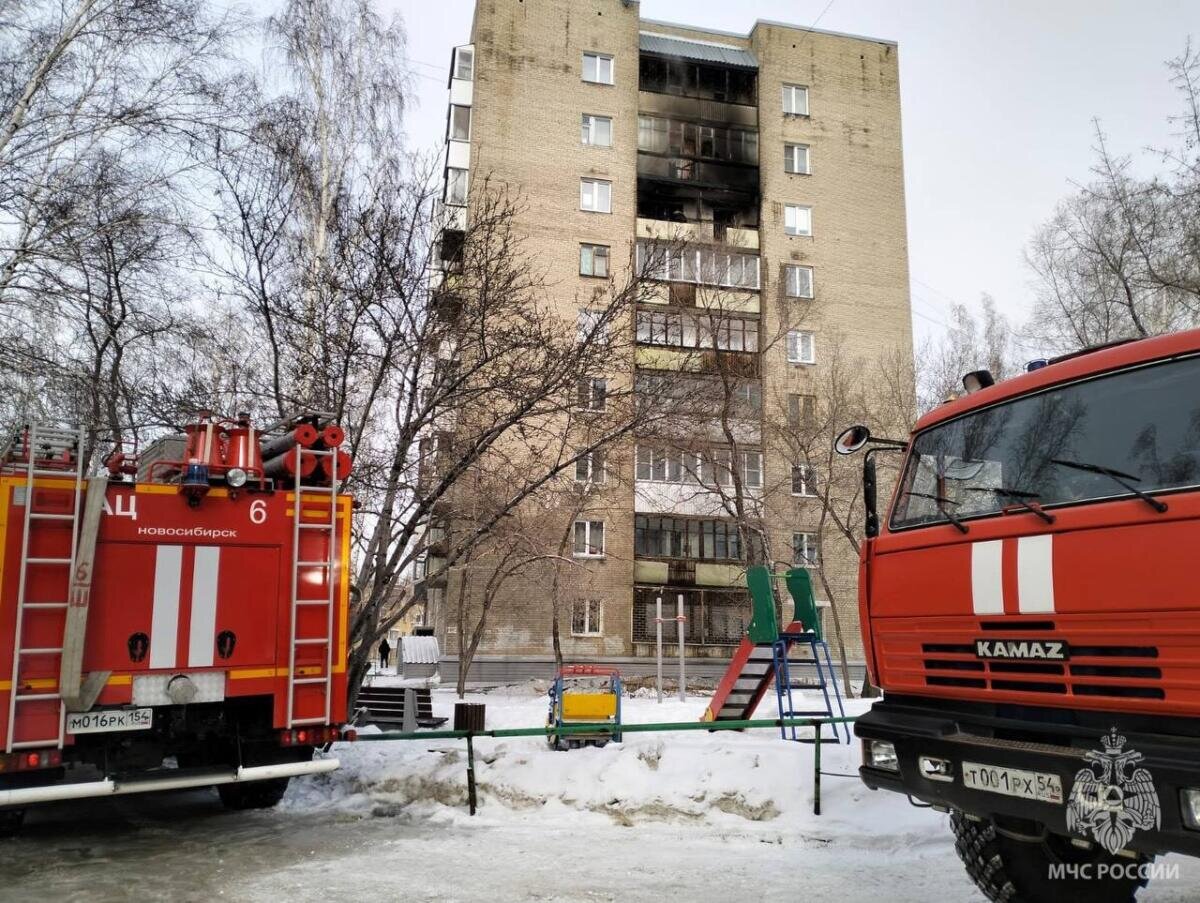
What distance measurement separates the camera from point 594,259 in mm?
30547

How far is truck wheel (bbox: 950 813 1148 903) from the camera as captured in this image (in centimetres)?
419

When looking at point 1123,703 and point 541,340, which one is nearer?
point 1123,703

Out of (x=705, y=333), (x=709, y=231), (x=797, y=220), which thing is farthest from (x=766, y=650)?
(x=797, y=220)

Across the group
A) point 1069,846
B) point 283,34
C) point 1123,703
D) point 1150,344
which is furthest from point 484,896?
point 283,34

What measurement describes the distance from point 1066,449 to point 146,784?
627cm

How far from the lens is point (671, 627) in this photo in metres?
28.8

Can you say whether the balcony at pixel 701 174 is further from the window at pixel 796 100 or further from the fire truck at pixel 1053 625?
the fire truck at pixel 1053 625

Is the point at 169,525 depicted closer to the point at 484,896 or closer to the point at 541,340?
the point at 484,896

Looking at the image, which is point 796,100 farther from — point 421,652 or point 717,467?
point 421,652

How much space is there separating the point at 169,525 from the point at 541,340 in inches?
182

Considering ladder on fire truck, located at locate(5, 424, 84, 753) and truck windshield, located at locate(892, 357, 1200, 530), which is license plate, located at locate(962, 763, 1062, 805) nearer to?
truck windshield, located at locate(892, 357, 1200, 530)

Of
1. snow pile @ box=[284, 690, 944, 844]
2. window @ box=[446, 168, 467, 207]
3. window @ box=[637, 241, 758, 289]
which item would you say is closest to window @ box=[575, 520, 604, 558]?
window @ box=[637, 241, 758, 289]

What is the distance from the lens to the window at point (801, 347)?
31.1 metres

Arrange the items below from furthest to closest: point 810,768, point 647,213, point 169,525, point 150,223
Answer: point 647,213, point 150,223, point 810,768, point 169,525
